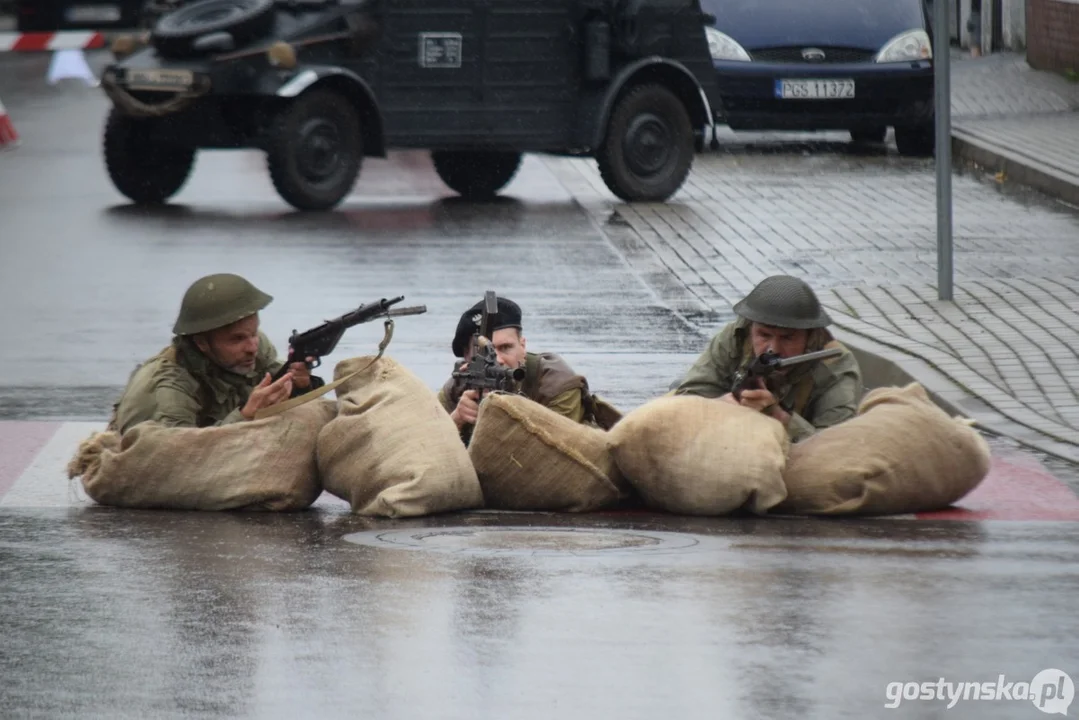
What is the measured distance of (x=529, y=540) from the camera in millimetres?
6840

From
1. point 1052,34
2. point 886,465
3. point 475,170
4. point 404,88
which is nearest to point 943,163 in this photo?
point 886,465

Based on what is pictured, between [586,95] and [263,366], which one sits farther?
[586,95]

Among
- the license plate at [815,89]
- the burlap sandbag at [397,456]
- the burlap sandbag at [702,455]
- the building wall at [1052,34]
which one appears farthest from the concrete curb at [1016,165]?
the burlap sandbag at [397,456]

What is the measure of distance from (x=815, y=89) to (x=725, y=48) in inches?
37.0

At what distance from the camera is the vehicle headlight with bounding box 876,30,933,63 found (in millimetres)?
19844

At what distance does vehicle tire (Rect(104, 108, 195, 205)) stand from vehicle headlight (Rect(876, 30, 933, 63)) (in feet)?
21.0

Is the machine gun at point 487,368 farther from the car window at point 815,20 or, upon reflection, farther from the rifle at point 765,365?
the car window at point 815,20

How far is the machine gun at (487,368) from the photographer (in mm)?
7395

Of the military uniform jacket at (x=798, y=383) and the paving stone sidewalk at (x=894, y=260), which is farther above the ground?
the military uniform jacket at (x=798, y=383)

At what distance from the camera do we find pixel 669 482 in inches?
288

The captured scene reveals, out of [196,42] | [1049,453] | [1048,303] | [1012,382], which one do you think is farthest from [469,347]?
[196,42]

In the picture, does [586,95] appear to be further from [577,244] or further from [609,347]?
[609,347]

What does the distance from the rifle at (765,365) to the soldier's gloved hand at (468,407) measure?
0.86m

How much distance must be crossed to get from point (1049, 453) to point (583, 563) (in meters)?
2.57
